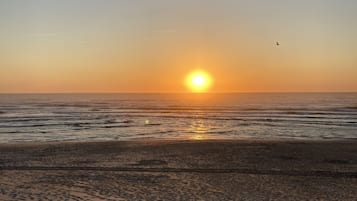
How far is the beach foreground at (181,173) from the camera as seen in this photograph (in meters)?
8.78

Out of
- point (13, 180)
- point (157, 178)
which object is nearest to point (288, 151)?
Result: point (157, 178)

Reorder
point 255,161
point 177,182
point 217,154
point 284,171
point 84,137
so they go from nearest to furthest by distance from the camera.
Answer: point 177,182 < point 284,171 < point 255,161 < point 217,154 < point 84,137

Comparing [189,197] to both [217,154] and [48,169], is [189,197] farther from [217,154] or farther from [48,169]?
[217,154]

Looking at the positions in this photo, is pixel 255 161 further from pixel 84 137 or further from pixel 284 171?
pixel 84 137

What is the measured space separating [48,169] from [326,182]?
7.20 m

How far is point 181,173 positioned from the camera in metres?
10.9

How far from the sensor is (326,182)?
982cm

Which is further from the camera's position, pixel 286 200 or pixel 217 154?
pixel 217 154

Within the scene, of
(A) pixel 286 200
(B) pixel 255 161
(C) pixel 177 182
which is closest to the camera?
(A) pixel 286 200

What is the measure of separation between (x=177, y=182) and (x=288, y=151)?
6459 millimetres

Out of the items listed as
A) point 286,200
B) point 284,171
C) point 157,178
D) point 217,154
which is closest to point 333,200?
point 286,200

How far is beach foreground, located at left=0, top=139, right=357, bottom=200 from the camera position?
8781 millimetres

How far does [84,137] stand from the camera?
2608 cm

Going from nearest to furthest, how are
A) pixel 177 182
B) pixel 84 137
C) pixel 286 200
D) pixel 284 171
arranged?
pixel 286 200
pixel 177 182
pixel 284 171
pixel 84 137
